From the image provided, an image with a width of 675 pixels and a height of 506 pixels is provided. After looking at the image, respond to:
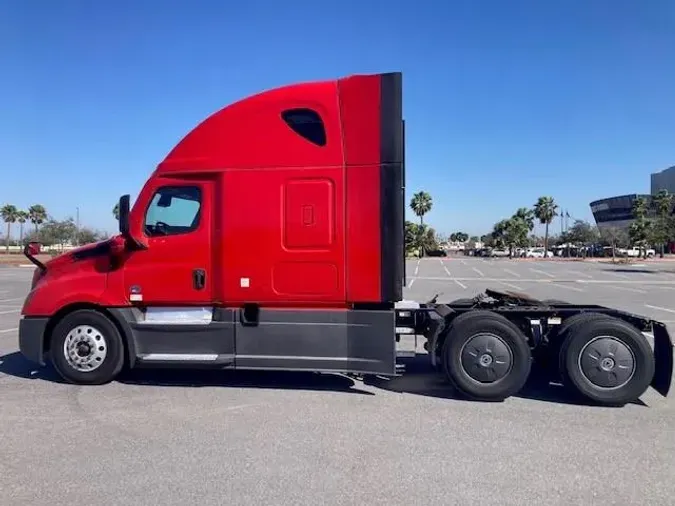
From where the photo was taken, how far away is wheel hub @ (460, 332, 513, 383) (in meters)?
6.27

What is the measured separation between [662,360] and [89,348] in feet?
21.1

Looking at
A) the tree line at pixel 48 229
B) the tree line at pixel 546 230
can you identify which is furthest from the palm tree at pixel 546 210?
the tree line at pixel 48 229

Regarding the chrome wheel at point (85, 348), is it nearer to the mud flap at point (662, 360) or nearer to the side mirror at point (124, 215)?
the side mirror at point (124, 215)

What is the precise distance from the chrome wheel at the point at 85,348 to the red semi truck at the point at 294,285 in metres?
0.01

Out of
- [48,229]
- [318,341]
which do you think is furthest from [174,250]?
[48,229]

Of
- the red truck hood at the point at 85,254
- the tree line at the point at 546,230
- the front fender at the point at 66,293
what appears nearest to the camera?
the front fender at the point at 66,293

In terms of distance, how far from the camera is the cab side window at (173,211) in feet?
22.0

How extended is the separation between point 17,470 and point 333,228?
3664 millimetres

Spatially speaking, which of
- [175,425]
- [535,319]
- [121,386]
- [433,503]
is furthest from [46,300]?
[535,319]

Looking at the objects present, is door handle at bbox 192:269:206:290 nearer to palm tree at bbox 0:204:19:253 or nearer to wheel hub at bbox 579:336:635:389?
wheel hub at bbox 579:336:635:389

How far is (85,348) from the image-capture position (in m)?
6.78

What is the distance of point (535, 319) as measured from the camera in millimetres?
6508

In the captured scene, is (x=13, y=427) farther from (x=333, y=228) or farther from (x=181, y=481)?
(x=333, y=228)

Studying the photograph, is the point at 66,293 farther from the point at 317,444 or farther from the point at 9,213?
the point at 9,213
